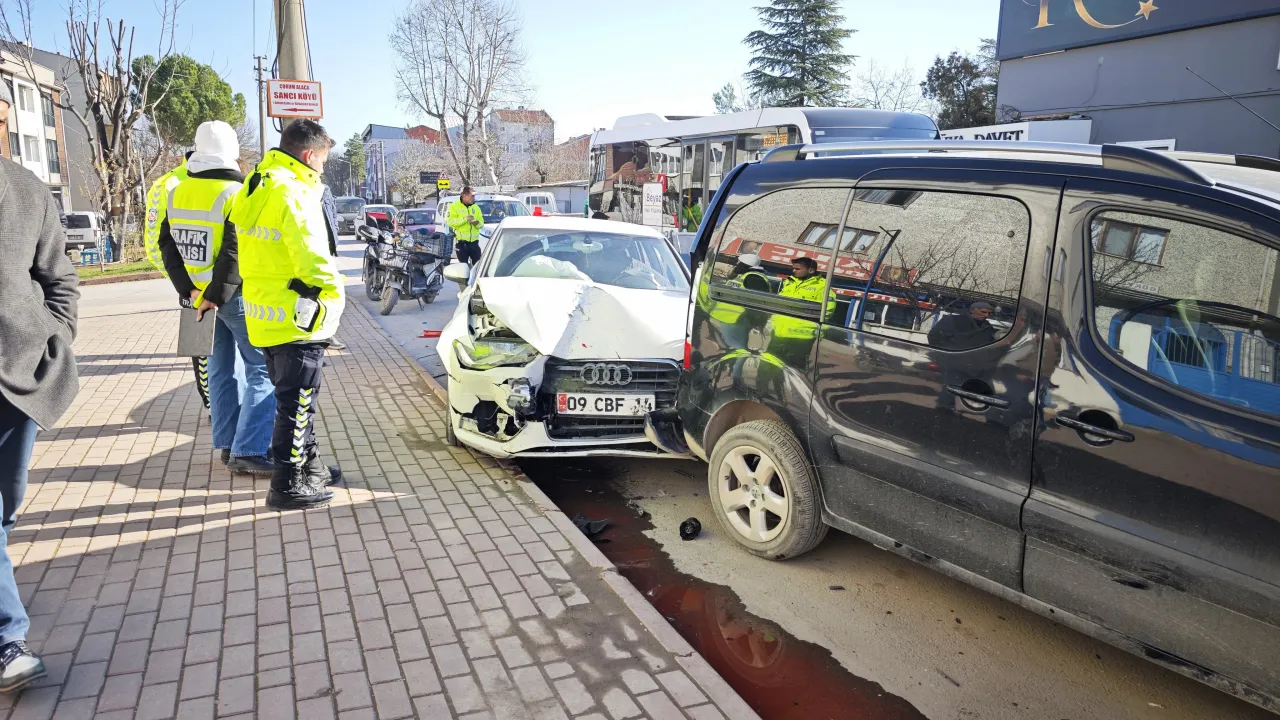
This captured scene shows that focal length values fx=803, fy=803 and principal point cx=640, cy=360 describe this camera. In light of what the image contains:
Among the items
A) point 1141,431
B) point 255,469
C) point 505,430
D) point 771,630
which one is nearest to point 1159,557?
point 1141,431

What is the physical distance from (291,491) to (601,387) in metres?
1.81

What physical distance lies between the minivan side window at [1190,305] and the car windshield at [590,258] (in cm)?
Result: 366

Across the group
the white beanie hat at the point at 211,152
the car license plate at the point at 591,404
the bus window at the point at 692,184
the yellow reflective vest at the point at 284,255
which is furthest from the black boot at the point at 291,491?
the bus window at the point at 692,184

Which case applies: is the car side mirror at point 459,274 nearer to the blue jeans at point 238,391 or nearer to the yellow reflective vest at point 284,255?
the blue jeans at point 238,391

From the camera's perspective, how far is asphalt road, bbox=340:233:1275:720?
2955 mm

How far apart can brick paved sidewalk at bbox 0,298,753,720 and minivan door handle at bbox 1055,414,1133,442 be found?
4.83ft

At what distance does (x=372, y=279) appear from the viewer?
46.2ft

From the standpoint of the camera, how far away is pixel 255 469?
4.84m

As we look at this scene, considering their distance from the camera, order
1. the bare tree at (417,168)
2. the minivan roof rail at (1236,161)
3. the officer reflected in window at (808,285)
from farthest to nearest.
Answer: the bare tree at (417,168) < the officer reflected in window at (808,285) < the minivan roof rail at (1236,161)

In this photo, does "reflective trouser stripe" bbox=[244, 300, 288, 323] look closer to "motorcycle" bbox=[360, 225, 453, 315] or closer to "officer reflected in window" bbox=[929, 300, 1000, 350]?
"officer reflected in window" bbox=[929, 300, 1000, 350]

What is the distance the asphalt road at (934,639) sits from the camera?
2955mm

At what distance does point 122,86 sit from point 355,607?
2006 cm

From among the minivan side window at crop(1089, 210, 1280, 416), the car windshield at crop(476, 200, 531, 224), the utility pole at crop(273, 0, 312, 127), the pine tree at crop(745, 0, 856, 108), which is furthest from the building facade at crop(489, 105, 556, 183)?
the minivan side window at crop(1089, 210, 1280, 416)

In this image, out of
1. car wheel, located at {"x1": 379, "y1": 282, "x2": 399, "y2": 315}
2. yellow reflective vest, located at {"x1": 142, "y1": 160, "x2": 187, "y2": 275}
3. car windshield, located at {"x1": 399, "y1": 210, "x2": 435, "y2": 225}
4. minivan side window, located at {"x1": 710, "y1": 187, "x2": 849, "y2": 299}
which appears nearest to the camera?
minivan side window, located at {"x1": 710, "y1": 187, "x2": 849, "y2": 299}
